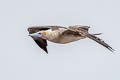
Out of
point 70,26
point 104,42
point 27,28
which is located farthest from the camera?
point 27,28

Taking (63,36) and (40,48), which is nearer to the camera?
(63,36)

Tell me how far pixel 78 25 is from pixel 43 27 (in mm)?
1212

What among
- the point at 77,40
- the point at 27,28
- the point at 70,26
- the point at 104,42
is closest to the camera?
the point at 104,42

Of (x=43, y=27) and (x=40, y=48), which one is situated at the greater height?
(x=43, y=27)

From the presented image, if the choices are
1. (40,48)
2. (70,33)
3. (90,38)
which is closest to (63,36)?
(70,33)

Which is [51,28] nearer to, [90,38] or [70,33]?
[70,33]

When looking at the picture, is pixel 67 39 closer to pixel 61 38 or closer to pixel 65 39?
pixel 65 39

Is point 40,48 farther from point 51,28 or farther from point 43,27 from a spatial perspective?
point 51,28

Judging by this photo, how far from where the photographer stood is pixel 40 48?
18.5 metres

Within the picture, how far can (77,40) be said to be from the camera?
48.6 ft

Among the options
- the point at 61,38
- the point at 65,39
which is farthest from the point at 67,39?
→ the point at 61,38

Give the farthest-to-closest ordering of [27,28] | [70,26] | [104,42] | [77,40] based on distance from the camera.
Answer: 1. [27,28]
2. [70,26]
3. [77,40]
4. [104,42]

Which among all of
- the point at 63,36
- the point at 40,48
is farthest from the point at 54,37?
the point at 40,48

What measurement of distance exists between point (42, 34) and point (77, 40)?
54.1 inches
